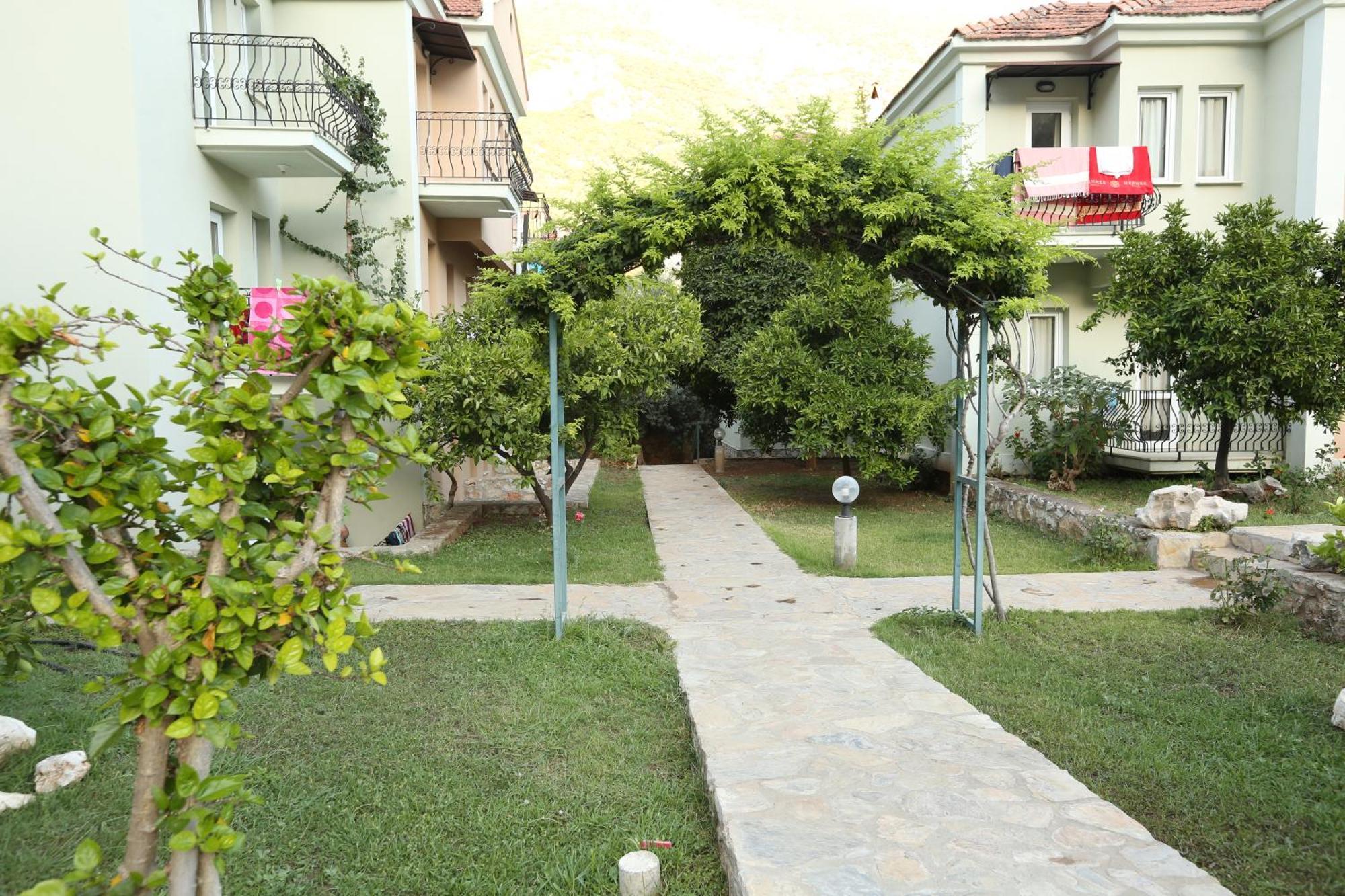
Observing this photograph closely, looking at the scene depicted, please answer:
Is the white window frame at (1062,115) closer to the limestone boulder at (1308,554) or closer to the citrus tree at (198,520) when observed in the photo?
the limestone boulder at (1308,554)

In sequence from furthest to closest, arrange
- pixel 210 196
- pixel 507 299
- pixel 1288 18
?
pixel 1288 18 → pixel 210 196 → pixel 507 299

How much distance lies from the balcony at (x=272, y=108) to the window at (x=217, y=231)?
54 cm

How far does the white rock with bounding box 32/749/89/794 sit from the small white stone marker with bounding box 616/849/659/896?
247cm

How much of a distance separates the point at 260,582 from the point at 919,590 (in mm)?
7081

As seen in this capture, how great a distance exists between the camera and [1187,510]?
988 cm

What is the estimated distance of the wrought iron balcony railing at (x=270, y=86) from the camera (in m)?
9.86

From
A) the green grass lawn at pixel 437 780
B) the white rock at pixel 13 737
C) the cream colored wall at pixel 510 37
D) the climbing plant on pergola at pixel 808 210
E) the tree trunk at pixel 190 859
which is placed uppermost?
the cream colored wall at pixel 510 37

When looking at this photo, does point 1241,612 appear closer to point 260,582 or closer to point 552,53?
point 260,582

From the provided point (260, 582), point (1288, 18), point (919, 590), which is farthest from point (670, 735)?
point (1288, 18)

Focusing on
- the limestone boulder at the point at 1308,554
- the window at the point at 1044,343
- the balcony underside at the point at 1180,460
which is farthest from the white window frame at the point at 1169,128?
the limestone boulder at the point at 1308,554

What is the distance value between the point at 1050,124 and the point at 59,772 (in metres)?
15.9

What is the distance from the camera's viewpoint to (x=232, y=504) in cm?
242

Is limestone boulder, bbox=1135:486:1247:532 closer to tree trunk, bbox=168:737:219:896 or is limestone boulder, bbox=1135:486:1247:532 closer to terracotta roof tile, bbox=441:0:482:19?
tree trunk, bbox=168:737:219:896

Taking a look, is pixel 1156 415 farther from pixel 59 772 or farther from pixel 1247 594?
pixel 59 772
